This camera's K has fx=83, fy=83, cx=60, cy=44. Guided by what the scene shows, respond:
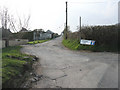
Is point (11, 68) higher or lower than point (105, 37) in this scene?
lower

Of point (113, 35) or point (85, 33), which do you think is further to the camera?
point (85, 33)

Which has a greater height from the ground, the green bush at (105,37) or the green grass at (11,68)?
the green bush at (105,37)

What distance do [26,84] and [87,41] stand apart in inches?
355

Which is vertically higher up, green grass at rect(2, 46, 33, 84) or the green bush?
the green bush

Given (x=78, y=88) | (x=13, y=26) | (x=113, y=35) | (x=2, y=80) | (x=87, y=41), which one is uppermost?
(x=13, y=26)

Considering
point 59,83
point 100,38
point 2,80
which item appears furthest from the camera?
point 100,38

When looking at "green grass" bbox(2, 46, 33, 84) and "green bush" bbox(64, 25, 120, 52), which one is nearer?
"green grass" bbox(2, 46, 33, 84)

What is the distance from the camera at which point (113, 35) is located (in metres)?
9.12

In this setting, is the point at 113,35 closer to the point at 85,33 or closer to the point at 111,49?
the point at 111,49

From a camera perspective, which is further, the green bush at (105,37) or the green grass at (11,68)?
the green bush at (105,37)

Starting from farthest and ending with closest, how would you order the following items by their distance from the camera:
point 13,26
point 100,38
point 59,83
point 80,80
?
point 100,38
point 13,26
point 80,80
point 59,83

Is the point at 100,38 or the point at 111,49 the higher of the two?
the point at 100,38

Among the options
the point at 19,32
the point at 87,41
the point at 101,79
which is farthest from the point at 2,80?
the point at 87,41

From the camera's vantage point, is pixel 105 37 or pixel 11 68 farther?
pixel 105 37
